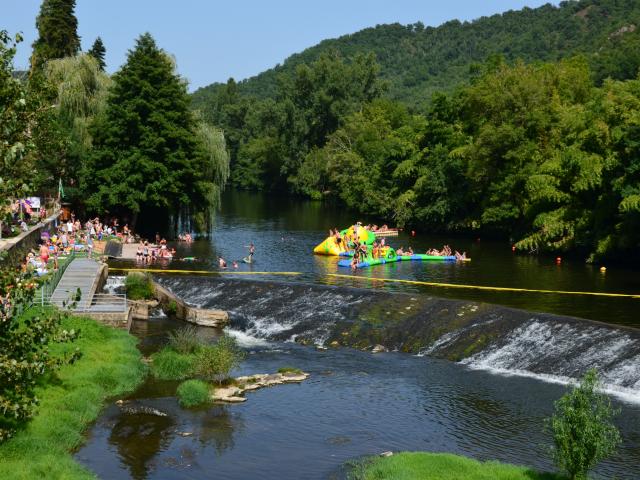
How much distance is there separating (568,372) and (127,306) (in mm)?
20937

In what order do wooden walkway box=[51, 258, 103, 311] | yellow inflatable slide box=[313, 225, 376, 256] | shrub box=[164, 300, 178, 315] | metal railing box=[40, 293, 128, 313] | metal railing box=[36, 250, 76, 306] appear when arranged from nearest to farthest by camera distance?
metal railing box=[36, 250, 76, 306]
metal railing box=[40, 293, 128, 313]
wooden walkway box=[51, 258, 103, 311]
shrub box=[164, 300, 178, 315]
yellow inflatable slide box=[313, 225, 376, 256]

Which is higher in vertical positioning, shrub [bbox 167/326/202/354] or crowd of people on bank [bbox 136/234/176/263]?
crowd of people on bank [bbox 136/234/176/263]

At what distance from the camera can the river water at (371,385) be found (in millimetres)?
26141

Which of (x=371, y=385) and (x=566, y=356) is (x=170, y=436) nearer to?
(x=371, y=385)

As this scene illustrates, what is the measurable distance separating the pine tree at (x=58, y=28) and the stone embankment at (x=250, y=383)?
7693 cm

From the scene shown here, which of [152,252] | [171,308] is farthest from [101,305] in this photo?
[152,252]

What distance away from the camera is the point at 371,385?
33625 millimetres

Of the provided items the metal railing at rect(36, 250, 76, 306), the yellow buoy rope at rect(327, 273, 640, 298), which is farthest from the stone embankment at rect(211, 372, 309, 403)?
the yellow buoy rope at rect(327, 273, 640, 298)

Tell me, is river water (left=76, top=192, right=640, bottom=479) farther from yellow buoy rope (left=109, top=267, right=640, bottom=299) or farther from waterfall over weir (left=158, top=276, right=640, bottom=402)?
yellow buoy rope (left=109, top=267, right=640, bottom=299)

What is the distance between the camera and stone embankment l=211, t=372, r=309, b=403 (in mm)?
31406

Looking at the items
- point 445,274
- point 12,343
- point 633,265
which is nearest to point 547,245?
point 633,265

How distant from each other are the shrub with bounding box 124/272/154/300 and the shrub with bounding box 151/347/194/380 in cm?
1222

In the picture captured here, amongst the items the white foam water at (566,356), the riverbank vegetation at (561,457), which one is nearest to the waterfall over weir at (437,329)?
the white foam water at (566,356)

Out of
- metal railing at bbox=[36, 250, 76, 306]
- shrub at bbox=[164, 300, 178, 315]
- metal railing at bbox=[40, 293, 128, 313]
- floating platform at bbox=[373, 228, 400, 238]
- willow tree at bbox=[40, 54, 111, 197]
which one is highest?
willow tree at bbox=[40, 54, 111, 197]
